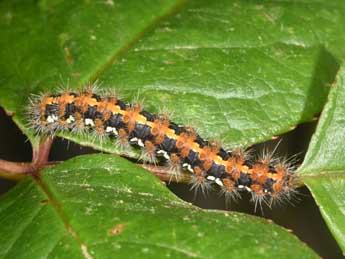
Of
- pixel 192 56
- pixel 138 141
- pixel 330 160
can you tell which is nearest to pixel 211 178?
pixel 138 141

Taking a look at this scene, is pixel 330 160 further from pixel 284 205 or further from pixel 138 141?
pixel 284 205

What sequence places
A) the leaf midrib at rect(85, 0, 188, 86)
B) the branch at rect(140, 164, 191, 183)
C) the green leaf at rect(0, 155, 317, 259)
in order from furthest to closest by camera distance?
the leaf midrib at rect(85, 0, 188, 86) < the branch at rect(140, 164, 191, 183) < the green leaf at rect(0, 155, 317, 259)

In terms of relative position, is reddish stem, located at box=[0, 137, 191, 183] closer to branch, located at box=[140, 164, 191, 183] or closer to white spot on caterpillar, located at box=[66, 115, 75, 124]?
branch, located at box=[140, 164, 191, 183]

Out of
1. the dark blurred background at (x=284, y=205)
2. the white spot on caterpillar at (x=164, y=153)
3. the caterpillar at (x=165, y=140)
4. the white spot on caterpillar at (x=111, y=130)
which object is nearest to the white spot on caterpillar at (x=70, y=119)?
the caterpillar at (x=165, y=140)

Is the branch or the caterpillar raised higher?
the branch

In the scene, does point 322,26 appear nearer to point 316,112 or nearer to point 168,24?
point 316,112

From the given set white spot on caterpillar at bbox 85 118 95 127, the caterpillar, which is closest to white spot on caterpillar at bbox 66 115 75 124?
the caterpillar

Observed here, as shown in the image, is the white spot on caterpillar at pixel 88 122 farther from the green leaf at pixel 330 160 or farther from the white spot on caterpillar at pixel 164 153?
the green leaf at pixel 330 160
